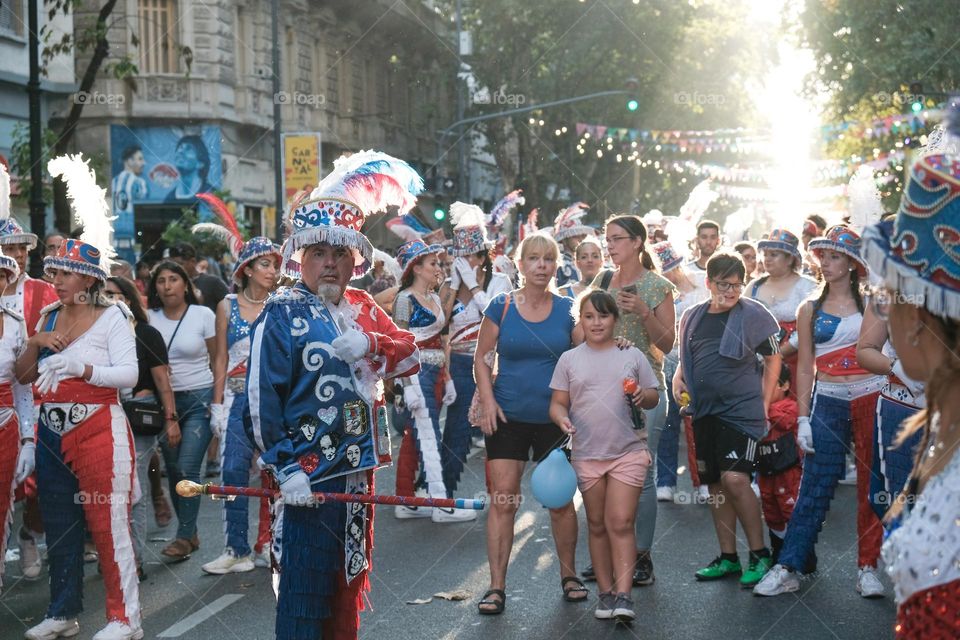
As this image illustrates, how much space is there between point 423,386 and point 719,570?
10.9ft

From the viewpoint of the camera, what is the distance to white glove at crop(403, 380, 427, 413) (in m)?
10.4

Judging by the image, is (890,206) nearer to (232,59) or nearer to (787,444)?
(232,59)

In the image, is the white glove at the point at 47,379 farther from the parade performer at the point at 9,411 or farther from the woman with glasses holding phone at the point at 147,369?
the woman with glasses holding phone at the point at 147,369

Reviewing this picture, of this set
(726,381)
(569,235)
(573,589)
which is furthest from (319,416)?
(569,235)

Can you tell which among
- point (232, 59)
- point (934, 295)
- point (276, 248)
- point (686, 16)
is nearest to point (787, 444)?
point (276, 248)

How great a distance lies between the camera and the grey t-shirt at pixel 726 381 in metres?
7.92

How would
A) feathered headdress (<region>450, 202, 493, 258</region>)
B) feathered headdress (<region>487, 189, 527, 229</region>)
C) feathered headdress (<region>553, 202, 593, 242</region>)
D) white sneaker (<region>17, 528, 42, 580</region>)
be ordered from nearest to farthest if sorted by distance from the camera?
white sneaker (<region>17, 528, 42, 580</region>) < feathered headdress (<region>450, 202, 493, 258</region>) < feathered headdress (<region>553, 202, 593, 242</region>) < feathered headdress (<region>487, 189, 527, 229</region>)

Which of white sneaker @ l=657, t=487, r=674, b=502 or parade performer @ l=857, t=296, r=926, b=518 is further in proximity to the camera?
white sneaker @ l=657, t=487, r=674, b=502

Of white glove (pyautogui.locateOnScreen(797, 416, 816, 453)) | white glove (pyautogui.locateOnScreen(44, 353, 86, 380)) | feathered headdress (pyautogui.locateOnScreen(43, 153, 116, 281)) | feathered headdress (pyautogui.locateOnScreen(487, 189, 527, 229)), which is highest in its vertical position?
feathered headdress (pyautogui.locateOnScreen(487, 189, 527, 229))

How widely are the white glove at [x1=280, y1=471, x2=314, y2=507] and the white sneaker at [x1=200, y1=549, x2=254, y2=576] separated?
3.75 metres

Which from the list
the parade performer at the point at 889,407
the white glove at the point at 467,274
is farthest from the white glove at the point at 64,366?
the white glove at the point at 467,274

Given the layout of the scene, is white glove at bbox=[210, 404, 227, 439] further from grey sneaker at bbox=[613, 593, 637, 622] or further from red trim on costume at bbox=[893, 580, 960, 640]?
red trim on costume at bbox=[893, 580, 960, 640]

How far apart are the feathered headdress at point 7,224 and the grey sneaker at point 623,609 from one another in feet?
14.0

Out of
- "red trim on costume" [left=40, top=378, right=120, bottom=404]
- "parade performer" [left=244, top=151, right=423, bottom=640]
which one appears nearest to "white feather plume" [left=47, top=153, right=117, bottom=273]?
"red trim on costume" [left=40, top=378, right=120, bottom=404]
